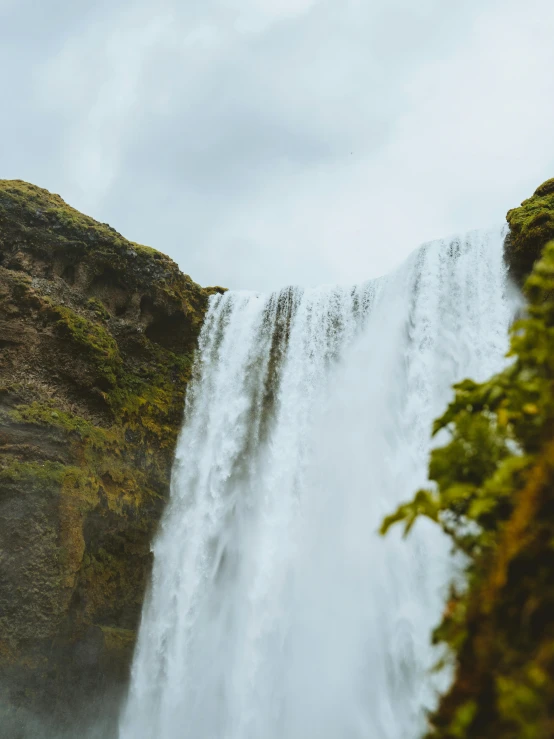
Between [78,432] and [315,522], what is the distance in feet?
20.6

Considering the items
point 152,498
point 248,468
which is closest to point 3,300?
point 152,498

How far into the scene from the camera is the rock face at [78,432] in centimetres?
1092

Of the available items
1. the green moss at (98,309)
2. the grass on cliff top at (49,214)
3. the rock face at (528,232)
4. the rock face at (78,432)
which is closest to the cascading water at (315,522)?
the rock face at (528,232)

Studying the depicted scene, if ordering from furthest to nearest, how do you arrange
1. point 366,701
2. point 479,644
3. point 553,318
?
point 366,701
point 553,318
point 479,644

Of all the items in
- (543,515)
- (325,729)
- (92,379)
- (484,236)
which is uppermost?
(484,236)

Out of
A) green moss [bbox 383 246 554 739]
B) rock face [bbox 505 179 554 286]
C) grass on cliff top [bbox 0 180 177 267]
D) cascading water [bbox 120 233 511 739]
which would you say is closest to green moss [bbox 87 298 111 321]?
grass on cliff top [bbox 0 180 177 267]

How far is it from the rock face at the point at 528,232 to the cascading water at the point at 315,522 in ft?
1.57

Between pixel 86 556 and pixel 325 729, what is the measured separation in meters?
6.26

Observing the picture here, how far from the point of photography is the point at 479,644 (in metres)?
1.66

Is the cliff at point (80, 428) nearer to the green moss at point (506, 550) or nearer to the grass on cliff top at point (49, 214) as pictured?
the grass on cliff top at point (49, 214)

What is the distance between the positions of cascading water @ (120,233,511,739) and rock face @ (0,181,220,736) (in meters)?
0.99

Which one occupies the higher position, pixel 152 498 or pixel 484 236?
pixel 484 236

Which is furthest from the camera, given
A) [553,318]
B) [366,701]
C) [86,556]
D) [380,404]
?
[380,404]

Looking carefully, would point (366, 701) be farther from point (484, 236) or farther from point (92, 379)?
point (484, 236)
